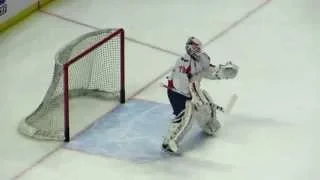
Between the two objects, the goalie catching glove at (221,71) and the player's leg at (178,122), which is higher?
the goalie catching glove at (221,71)

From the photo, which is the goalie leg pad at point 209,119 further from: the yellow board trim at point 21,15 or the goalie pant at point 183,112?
the yellow board trim at point 21,15

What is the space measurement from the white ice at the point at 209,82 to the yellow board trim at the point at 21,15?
26 mm

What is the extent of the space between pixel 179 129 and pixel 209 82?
0.52 m

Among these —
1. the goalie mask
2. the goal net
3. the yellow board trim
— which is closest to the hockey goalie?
the goalie mask

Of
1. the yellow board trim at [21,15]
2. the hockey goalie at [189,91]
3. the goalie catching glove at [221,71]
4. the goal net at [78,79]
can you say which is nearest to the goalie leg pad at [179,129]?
the hockey goalie at [189,91]

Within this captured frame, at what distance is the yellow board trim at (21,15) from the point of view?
157 inches

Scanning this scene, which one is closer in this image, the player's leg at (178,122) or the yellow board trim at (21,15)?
the player's leg at (178,122)

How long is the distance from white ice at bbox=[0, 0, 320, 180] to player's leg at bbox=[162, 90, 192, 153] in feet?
0.20

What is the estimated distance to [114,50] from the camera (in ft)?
11.2

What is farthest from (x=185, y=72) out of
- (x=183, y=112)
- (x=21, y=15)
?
(x=21, y=15)

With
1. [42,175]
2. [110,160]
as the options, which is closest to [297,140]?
[110,160]

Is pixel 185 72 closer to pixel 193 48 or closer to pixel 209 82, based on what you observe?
pixel 193 48

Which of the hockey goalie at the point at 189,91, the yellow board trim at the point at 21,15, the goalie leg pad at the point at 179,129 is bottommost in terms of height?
the goalie leg pad at the point at 179,129

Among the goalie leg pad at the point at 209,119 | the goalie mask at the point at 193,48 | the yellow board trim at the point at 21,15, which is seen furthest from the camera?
the yellow board trim at the point at 21,15
